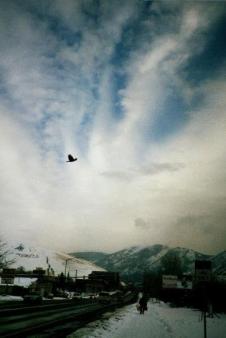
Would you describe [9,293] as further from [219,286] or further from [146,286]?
[146,286]

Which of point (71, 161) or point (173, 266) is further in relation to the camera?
point (173, 266)

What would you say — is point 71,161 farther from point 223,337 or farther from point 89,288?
point 89,288

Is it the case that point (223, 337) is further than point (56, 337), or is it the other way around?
point (223, 337)

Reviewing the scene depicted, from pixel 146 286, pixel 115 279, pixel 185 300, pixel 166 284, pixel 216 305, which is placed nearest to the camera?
pixel 216 305

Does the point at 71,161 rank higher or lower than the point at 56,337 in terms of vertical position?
higher

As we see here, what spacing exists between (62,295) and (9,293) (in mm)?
22795

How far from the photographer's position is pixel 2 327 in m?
20.4

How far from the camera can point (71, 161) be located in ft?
73.2

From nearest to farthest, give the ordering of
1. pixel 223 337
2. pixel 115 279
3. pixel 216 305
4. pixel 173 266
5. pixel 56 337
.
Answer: pixel 56 337 < pixel 223 337 < pixel 216 305 < pixel 173 266 < pixel 115 279

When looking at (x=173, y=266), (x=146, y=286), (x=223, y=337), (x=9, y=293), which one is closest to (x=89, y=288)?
(x=146, y=286)

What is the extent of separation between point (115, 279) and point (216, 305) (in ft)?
502

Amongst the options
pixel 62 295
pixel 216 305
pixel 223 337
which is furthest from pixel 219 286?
pixel 62 295

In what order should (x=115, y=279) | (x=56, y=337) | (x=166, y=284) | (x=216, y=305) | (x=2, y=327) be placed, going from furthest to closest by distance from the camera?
(x=115, y=279) < (x=166, y=284) < (x=216, y=305) < (x=2, y=327) < (x=56, y=337)

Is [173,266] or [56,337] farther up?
[173,266]
